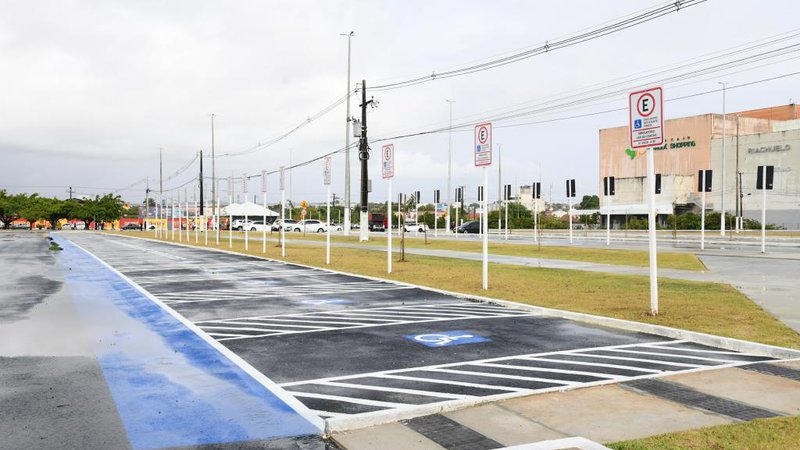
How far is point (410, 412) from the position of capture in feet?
20.5

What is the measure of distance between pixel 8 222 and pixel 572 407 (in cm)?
13641

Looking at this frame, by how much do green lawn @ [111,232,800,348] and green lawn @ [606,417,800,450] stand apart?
4191mm

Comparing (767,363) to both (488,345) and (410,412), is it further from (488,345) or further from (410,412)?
(410,412)

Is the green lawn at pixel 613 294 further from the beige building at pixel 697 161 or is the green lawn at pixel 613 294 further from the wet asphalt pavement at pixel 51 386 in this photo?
the beige building at pixel 697 161

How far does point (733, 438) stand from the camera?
5.37 m

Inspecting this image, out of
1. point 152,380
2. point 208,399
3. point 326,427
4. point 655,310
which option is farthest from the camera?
point 655,310

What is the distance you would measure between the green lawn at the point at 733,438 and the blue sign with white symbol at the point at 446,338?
455cm

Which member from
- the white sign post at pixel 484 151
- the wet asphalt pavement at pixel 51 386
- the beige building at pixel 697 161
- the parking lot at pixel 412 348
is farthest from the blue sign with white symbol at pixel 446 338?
the beige building at pixel 697 161

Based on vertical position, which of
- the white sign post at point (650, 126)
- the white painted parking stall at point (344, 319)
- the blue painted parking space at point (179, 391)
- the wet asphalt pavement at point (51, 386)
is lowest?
the white painted parking stall at point (344, 319)

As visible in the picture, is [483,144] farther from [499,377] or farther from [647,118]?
[499,377]

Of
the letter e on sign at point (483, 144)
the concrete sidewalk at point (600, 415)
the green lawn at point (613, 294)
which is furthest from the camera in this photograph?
the letter e on sign at point (483, 144)

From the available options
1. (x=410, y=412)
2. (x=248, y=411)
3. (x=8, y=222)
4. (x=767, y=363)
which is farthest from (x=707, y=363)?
(x=8, y=222)

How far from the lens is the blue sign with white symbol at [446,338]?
32.3ft

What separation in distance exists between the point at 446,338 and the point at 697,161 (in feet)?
316
